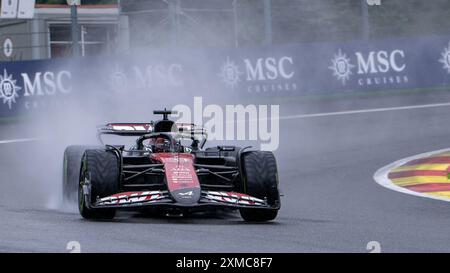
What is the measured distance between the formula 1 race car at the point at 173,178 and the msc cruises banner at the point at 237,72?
37.2 ft

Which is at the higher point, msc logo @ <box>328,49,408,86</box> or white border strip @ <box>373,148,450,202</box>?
msc logo @ <box>328,49,408,86</box>

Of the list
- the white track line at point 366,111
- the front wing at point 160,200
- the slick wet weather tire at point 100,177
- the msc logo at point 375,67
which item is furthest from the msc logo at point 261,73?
the front wing at point 160,200

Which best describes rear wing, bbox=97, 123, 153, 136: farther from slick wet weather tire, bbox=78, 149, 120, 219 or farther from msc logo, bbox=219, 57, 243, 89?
msc logo, bbox=219, 57, 243, 89

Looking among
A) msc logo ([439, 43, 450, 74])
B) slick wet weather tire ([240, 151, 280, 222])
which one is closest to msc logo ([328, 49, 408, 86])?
msc logo ([439, 43, 450, 74])

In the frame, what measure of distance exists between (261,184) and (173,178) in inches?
37.2

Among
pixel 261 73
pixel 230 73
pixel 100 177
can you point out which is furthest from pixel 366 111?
pixel 100 177

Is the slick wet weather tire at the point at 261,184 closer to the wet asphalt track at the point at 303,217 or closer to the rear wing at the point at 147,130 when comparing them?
the wet asphalt track at the point at 303,217

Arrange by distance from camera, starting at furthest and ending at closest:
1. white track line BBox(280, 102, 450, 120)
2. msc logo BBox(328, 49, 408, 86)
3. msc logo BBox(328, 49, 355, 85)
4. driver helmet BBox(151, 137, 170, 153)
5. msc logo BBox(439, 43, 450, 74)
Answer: msc logo BBox(439, 43, 450, 74) < msc logo BBox(328, 49, 408, 86) < msc logo BBox(328, 49, 355, 85) < white track line BBox(280, 102, 450, 120) < driver helmet BBox(151, 137, 170, 153)

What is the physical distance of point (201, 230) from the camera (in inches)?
391

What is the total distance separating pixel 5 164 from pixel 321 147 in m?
5.34

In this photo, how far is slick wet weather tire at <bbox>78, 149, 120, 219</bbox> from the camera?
10.6 m

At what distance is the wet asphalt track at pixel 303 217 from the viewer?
8984 mm

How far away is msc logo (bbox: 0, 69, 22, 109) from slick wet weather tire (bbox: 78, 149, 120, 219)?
40.8 ft
